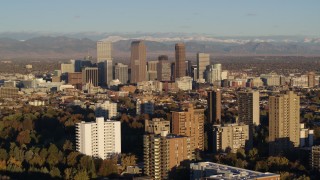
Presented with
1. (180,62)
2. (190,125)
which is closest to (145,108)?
(190,125)

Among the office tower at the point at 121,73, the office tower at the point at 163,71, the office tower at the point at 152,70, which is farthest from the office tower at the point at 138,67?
the office tower at the point at 163,71

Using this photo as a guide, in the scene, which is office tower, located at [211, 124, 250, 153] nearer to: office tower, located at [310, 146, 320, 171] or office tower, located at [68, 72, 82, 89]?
office tower, located at [310, 146, 320, 171]

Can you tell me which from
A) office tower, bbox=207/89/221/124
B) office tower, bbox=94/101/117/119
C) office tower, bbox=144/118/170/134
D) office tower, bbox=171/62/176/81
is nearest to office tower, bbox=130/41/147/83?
office tower, bbox=171/62/176/81

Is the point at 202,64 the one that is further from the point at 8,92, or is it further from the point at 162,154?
the point at 162,154

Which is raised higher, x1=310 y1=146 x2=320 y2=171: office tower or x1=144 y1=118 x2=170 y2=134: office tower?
x1=144 y1=118 x2=170 y2=134: office tower

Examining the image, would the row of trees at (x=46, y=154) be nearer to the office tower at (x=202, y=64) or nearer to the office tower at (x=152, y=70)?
the office tower at (x=152, y=70)
